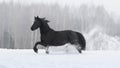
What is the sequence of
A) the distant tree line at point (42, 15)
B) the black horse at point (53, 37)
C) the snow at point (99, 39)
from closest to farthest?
the black horse at point (53, 37), the distant tree line at point (42, 15), the snow at point (99, 39)

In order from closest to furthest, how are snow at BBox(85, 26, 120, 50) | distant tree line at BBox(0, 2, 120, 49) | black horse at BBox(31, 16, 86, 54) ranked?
black horse at BBox(31, 16, 86, 54), distant tree line at BBox(0, 2, 120, 49), snow at BBox(85, 26, 120, 50)

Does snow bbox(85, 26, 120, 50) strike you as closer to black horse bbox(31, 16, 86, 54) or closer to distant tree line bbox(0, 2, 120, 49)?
distant tree line bbox(0, 2, 120, 49)

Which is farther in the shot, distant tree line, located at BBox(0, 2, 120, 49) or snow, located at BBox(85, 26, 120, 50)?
snow, located at BBox(85, 26, 120, 50)

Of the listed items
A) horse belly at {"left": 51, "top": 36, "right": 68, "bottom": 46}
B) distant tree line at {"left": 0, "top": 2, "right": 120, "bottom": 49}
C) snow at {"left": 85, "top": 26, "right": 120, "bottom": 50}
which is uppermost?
horse belly at {"left": 51, "top": 36, "right": 68, "bottom": 46}

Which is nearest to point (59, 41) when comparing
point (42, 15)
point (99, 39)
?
point (42, 15)

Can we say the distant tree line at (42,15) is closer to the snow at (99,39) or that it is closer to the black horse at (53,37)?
the snow at (99,39)

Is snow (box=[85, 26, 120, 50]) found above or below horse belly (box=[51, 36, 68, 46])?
below

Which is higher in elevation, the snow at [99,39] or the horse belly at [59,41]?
the horse belly at [59,41]

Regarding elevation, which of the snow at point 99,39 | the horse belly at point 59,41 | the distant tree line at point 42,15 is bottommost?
the snow at point 99,39

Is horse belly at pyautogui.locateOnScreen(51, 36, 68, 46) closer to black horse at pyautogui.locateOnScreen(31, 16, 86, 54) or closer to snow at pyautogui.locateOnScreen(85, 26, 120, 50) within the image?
black horse at pyautogui.locateOnScreen(31, 16, 86, 54)

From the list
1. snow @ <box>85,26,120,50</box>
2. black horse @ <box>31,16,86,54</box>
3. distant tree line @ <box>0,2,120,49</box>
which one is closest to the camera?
black horse @ <box>31,16,86,54</box>

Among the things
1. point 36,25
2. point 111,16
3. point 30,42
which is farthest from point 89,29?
point 36,25

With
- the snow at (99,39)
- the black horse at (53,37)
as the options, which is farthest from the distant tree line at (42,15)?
the black horse at (53,37)

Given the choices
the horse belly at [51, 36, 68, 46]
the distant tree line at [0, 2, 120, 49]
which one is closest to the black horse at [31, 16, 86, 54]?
the horse belly at [51, 36, 68, 46]
